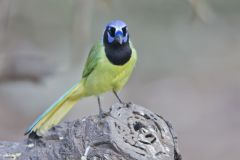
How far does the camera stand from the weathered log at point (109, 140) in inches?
153

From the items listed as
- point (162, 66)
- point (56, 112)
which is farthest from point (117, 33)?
point (162, 66)

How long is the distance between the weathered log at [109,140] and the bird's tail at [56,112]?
5.4 inches

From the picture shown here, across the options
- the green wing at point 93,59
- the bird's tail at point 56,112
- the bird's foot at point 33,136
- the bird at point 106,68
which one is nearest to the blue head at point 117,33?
the bird at point 106,68

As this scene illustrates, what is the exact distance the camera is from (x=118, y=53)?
15.8 feet

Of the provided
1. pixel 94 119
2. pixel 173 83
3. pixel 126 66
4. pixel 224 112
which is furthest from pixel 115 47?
pixel 173 83

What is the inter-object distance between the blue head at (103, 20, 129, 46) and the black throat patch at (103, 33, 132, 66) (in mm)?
33

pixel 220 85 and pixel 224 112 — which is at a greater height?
pixel 220 85

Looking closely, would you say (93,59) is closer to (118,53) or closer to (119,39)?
(118,53)

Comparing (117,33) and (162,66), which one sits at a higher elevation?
(162,66)

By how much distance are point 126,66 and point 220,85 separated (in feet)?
20.3

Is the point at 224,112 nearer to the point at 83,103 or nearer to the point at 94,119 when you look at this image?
the point at 83,103

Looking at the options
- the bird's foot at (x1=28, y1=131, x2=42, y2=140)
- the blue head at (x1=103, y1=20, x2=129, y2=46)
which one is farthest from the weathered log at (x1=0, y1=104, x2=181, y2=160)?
the blue head at (x1=103, y1=20, x2=129, y2=46)

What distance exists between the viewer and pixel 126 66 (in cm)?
483

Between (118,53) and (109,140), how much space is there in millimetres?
1052
